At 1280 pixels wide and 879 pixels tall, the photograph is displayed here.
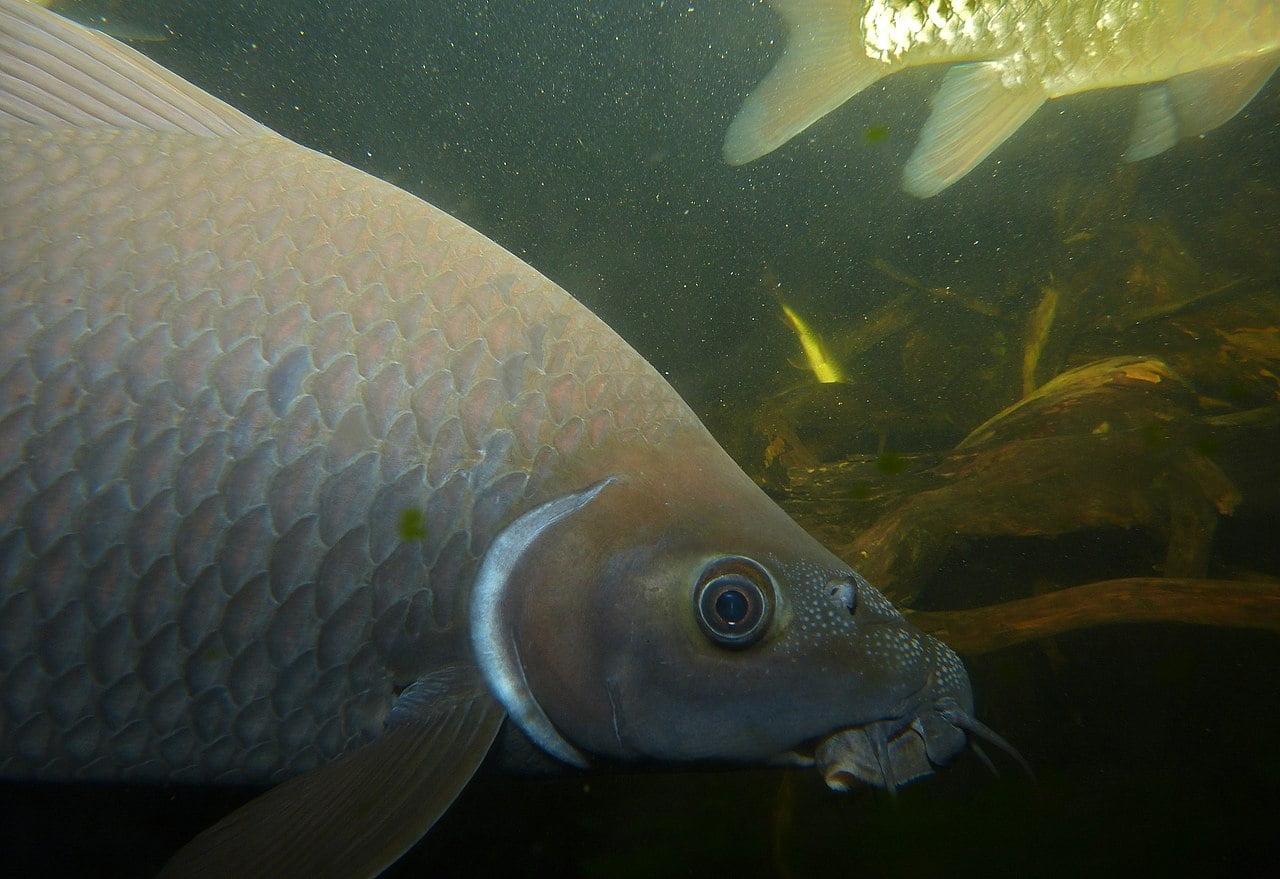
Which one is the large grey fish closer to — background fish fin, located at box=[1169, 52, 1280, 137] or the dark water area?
the dark water area

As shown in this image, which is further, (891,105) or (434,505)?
(891,105)

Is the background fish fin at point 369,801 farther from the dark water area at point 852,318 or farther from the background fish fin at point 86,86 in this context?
the background fish fin at point 86,86

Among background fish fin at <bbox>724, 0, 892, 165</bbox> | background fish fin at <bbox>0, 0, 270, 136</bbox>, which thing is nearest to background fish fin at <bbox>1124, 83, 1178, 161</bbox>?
background fish fin at <bbox>724, 0, 892, 165</bbox>

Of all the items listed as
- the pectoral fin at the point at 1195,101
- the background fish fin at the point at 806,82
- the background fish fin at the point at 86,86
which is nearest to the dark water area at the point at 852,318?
the pectoral fin at the point at 1195,101

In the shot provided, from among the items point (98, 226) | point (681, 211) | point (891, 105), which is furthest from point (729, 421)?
point (891, 105)

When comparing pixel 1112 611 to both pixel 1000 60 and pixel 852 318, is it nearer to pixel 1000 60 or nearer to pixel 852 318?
pixel 1000 60

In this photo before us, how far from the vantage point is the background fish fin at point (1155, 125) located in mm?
3715

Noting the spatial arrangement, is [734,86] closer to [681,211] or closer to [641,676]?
[681,211]

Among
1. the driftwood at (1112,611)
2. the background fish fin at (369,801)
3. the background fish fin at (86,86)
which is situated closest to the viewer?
the background fish fin at (369,801)

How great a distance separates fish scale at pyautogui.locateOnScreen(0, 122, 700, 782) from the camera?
867 mm

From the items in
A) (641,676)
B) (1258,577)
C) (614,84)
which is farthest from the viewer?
(614,84)

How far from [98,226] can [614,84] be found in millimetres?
7890

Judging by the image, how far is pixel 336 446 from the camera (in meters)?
0.93

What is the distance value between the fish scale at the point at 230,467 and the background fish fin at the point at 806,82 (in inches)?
121
